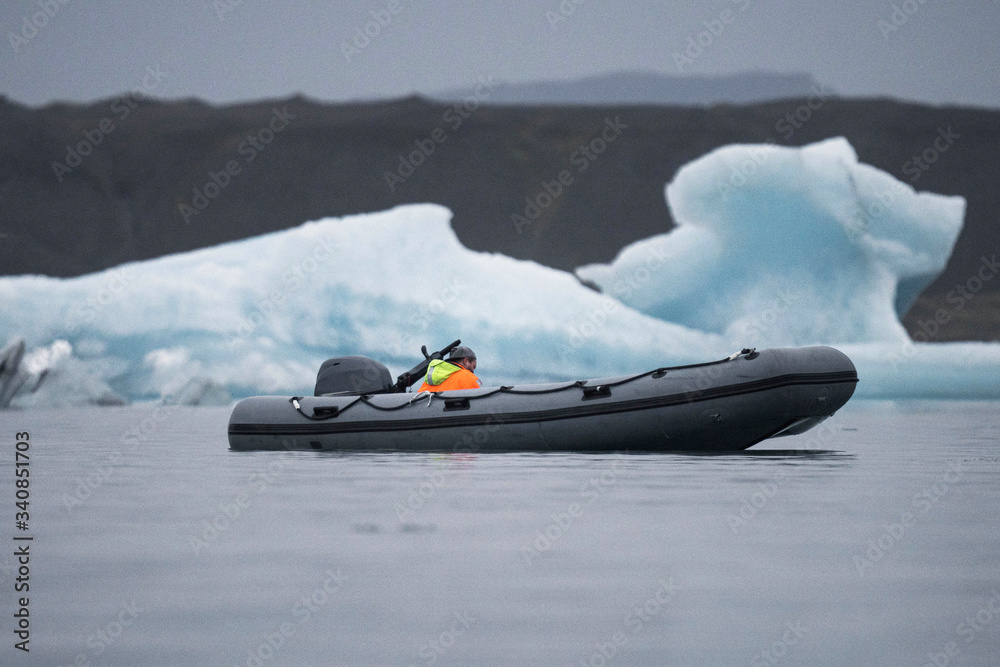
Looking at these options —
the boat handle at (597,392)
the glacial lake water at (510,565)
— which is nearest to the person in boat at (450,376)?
the boat handle at (597,392)

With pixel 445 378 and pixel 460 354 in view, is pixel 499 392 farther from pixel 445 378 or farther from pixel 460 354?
pixel 460 354

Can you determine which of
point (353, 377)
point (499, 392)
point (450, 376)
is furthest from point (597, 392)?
point (353, 377)

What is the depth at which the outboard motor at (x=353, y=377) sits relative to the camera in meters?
10.9

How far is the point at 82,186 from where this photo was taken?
157ft

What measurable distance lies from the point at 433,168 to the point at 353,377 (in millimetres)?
38325

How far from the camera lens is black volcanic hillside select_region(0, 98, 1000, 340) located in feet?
153

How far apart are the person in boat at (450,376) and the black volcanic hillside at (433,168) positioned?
3729 cm

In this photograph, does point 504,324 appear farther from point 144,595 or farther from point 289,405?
point 144,595

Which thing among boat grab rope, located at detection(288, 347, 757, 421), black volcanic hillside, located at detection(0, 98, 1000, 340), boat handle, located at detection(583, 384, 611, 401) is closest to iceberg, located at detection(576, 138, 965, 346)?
boat grab rope, located at detection(288, 347, 757, 421)

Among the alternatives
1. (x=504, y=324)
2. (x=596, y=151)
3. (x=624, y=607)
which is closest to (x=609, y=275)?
(x=504, y=324)

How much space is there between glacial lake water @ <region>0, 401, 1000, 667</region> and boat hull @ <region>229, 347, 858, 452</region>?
3.60 ft

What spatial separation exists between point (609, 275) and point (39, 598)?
17.8 m

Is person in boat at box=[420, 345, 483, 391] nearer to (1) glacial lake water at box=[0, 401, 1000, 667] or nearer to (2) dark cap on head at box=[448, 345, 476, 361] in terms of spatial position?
(2) dark cap on head at box=[448, 345, 476, 361]

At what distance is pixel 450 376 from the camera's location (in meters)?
10.2
